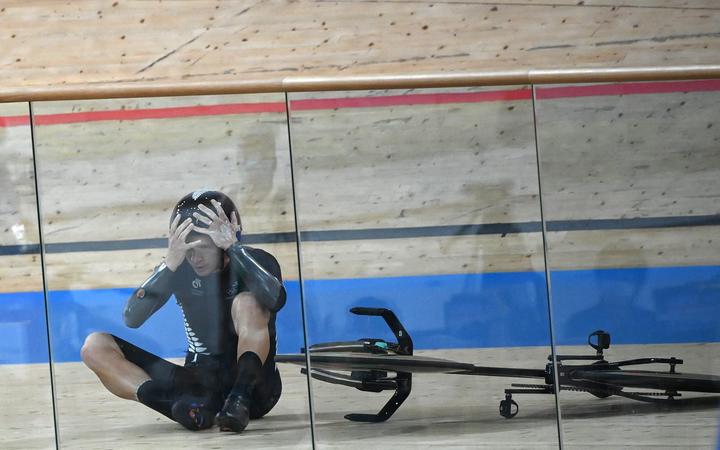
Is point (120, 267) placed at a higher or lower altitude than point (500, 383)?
higher

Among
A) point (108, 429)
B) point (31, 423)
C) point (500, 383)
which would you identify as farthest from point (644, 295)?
point (31, 423)

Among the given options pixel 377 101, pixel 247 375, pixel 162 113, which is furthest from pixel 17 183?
pixel 377 101

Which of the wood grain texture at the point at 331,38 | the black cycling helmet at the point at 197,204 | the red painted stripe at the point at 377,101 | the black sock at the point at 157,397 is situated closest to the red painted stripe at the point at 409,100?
the red painted stripe at the point at 377,101

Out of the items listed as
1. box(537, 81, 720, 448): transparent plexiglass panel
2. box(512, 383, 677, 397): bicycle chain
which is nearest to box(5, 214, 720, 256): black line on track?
box(537, 81, 720, 448): transparent plexiglass panel

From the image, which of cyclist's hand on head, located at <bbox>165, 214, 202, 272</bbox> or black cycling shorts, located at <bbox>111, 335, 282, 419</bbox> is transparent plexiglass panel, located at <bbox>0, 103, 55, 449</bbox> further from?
cyclist's hand on head, located at <bbox>165, 214, 202, 272</bbox>

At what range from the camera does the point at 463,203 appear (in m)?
Result: 3.49

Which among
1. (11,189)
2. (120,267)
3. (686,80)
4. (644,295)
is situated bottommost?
(644,295)

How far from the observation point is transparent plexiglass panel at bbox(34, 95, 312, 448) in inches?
134

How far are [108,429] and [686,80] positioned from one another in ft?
7.95

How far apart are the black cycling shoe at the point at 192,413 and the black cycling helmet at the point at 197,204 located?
0.63 metres

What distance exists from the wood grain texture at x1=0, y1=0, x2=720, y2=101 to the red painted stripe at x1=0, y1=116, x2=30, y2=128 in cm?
81

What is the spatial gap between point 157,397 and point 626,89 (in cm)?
202

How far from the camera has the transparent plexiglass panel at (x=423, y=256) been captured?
11.3 feet

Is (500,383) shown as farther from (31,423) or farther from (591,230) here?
(31,423)
